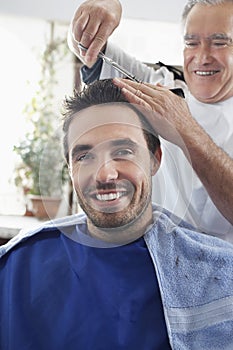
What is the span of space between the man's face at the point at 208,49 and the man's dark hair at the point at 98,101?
0.28 metres

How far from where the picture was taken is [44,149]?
1110 millimetres

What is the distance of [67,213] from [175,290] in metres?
0.25

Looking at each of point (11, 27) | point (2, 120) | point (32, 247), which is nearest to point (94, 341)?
point (32, 247)

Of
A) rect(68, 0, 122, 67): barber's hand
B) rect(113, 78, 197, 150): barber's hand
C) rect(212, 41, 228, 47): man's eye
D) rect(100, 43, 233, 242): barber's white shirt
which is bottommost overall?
rect(100, 43, 233, 242): barber's white shirt

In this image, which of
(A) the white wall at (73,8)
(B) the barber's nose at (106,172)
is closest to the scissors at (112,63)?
(B) the barber's nose at (106,172)

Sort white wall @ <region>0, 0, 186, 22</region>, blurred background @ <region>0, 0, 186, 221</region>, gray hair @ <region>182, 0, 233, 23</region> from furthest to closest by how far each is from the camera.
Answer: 1. white wall @ <region>0, 0, 186, 22</region>
2. blurred background @ <region>0, 0, 186, 221</region>
3. gray hair @ <region>182, 0, 233, 23</region>

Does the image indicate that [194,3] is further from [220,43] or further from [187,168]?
[187,168]

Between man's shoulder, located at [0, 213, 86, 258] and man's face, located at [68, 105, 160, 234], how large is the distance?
0.18 feet

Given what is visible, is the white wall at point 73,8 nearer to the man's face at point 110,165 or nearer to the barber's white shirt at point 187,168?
the barber's white shirt at point 187,168

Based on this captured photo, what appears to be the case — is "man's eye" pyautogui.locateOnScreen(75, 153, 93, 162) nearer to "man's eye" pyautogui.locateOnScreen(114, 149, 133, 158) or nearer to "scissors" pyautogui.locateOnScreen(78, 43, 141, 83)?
"man's eye" pyautogui.locateOnScreen(114, 149, 133, 158)

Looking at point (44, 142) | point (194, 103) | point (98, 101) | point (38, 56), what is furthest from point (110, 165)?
point (38, 56)

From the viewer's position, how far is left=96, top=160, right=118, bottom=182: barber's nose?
3.28ft

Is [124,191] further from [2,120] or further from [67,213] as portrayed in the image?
[2,120]

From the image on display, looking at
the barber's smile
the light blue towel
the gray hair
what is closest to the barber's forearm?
the light blue towel
